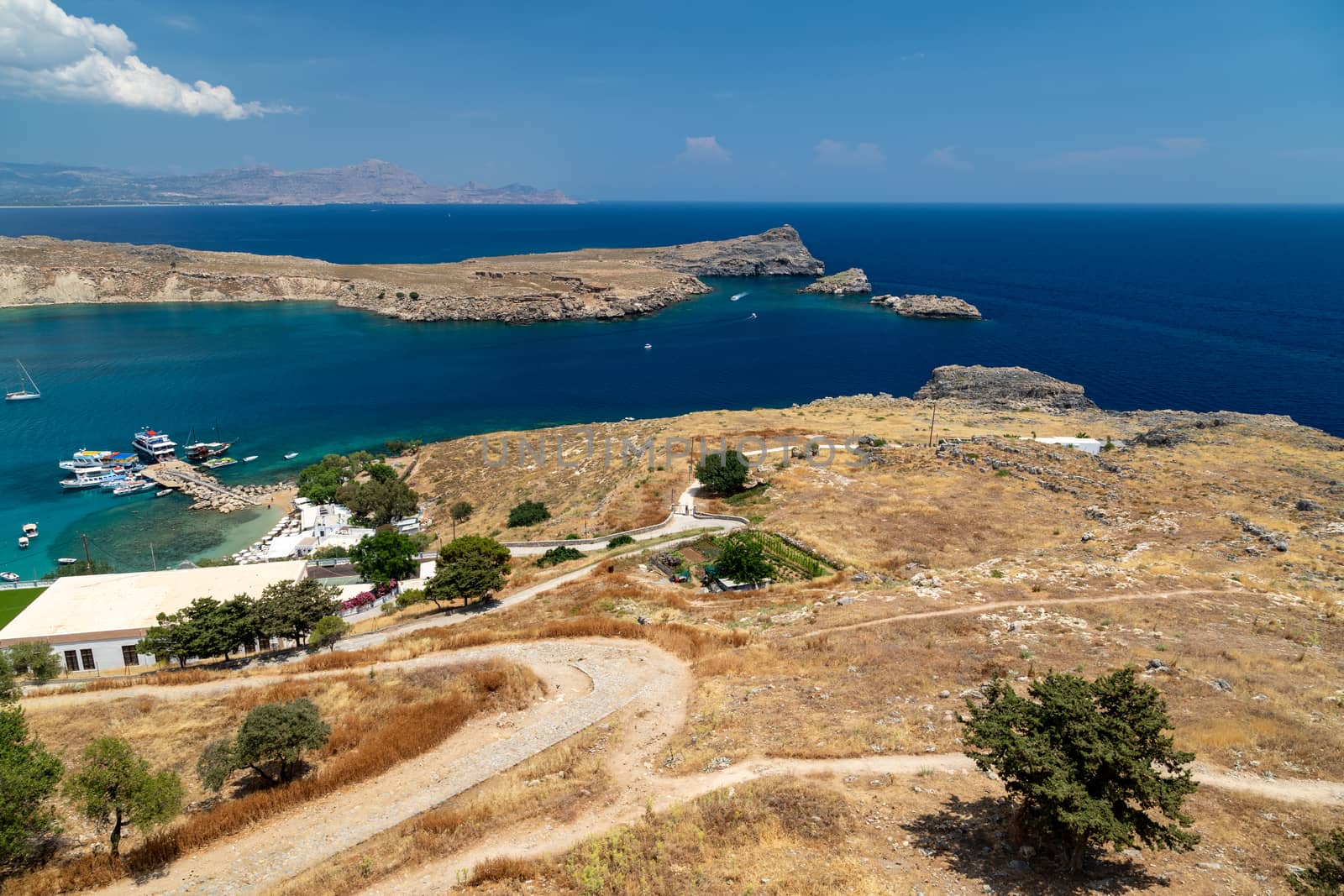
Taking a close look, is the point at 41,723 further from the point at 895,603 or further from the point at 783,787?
the point at 895,603

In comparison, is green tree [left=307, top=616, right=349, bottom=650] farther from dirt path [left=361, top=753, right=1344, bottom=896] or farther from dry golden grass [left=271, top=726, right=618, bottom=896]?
dirt path [left=361, top=753, right=1344, bottom=896]

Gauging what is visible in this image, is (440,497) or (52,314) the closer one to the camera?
(440,497)

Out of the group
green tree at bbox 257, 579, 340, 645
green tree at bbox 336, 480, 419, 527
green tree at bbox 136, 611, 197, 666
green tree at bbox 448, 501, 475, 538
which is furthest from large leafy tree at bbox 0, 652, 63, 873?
green tree at bbox 448, 501, 475, 538

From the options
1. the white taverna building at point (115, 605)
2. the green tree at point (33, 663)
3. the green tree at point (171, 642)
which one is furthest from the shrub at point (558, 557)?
the green tree at point (33, 663)

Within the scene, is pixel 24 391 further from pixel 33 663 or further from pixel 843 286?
pixel 843 286

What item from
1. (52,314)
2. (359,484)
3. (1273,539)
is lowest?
(359,484)

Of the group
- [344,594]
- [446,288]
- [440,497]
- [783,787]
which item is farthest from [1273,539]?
[446,288]

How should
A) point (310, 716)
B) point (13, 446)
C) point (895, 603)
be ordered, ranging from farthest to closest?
point (13, 446)
point (895, 603)
point (310, 716)
